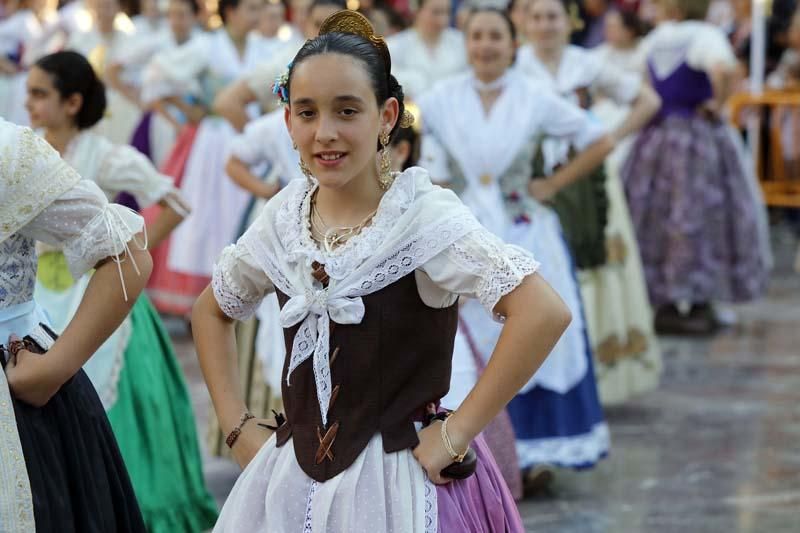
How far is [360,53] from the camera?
7.94 ft

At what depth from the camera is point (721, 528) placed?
4.58m

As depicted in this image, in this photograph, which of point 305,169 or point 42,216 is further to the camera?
point 42,216

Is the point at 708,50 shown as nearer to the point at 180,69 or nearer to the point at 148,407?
the point at 180,69

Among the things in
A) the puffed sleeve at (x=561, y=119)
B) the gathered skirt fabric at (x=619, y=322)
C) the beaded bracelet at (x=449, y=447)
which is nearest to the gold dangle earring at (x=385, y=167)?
the beaded bracelet at (x=449, y=447)

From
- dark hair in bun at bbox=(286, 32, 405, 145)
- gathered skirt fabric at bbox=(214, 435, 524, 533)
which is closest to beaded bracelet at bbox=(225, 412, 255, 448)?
gathered skirt fabric at bbox=(214, 435, 524, 533)

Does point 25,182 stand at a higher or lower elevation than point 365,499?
higher

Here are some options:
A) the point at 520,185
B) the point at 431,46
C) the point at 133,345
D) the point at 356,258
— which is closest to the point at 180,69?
the point at 431,46

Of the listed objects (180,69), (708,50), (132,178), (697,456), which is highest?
(180,69)

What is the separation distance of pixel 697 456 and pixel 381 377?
3.33m

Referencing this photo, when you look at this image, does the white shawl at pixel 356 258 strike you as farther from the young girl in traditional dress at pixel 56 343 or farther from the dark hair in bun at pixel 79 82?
the dark hair in bun at pixel 79 82

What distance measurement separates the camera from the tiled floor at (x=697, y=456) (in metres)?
4.71

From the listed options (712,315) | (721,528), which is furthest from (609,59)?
(721,528)

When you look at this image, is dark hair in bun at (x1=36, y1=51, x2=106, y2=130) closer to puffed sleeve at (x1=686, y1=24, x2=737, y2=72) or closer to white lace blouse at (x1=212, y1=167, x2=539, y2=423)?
white lace blouse at (x1=212, y1=167, x2=539, y2=423)

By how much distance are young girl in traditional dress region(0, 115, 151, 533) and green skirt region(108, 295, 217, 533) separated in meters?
Result: 1.25
